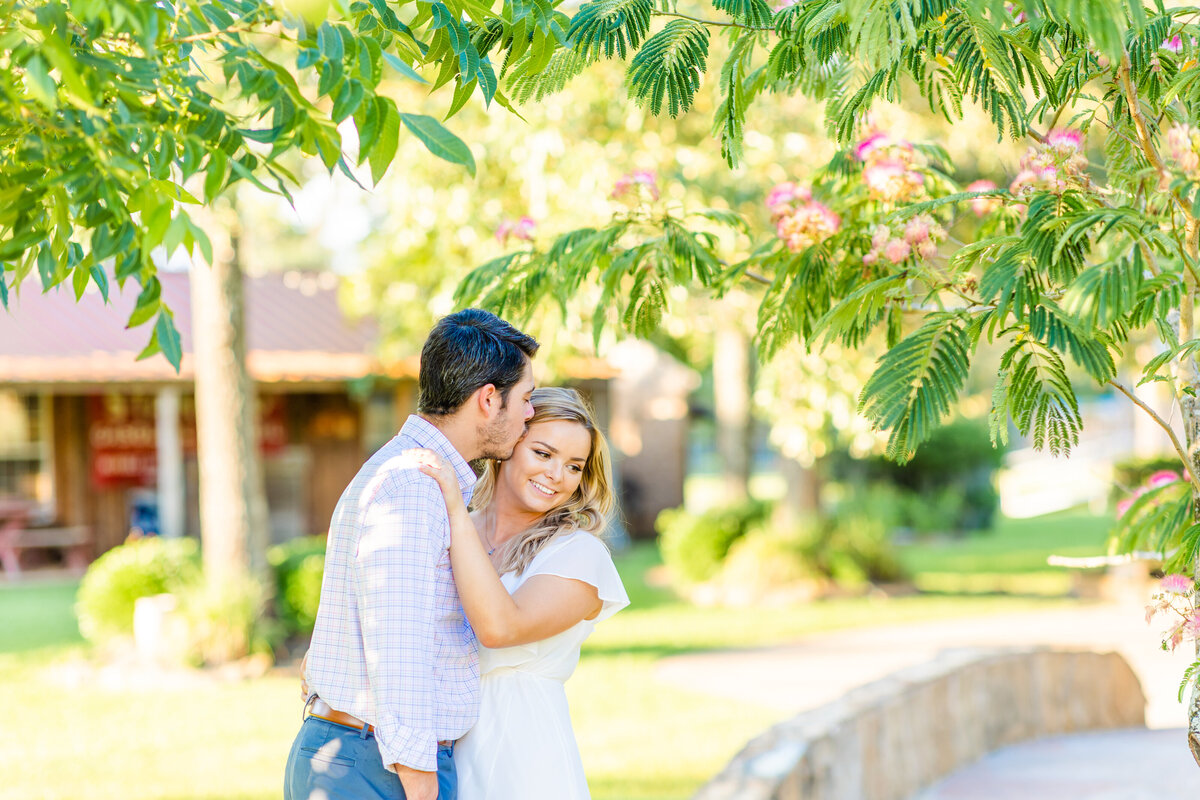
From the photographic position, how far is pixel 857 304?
294 cm

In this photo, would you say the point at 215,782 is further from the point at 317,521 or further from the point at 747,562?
the point at 317,521

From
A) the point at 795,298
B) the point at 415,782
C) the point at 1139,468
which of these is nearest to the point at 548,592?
the point at 415,782

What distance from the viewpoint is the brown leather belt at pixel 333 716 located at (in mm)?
2814

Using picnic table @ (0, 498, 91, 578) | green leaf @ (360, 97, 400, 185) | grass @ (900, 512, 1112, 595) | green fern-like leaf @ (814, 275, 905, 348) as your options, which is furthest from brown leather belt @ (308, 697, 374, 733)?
picnic table @ (0, 498, 91, 578)

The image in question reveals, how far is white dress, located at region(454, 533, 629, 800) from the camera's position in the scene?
321 centimetres

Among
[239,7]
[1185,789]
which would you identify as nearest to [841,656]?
[1185,789]

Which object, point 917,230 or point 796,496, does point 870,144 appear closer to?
point 917,230

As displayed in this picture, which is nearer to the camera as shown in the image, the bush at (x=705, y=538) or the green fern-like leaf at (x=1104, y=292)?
the green fern-like leaf at (x=1104, y=292)

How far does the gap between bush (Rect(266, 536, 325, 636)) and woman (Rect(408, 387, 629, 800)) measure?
7.77m

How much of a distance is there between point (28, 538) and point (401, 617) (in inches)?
681

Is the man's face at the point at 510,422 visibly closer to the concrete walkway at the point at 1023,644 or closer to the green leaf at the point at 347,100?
the green leaf at the point at 347,100

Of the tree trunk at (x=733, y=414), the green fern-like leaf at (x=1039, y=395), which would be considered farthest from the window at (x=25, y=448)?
the green fern-like leaf at (x=1039, y=395)

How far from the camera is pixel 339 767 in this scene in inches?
109

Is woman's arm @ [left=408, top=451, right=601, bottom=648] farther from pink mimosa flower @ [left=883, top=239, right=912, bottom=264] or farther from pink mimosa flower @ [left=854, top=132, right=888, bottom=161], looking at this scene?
pink mimosa flower @ [left=854, top=132, right=888, bottom=161]
